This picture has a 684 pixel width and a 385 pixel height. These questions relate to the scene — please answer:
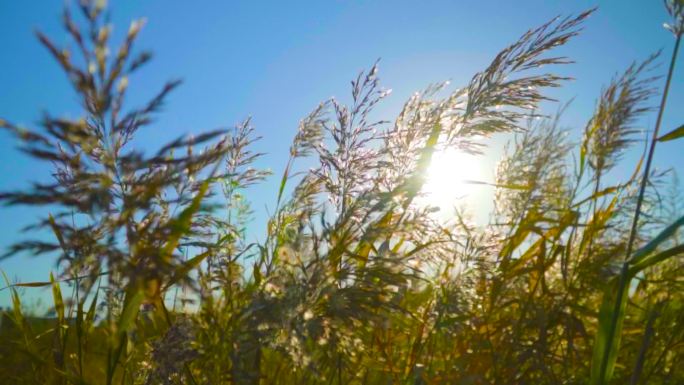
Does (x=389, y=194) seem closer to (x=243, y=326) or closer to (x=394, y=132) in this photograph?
(x=243, y=326)

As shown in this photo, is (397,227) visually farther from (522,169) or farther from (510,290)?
(522,169)

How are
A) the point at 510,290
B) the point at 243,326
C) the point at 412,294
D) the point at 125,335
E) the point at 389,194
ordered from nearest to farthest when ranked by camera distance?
the point at 243,326 → the point at 389,194 → the point at 125,335 → the point at 510,290 → the point at 412,294

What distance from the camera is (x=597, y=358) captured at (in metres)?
1.70

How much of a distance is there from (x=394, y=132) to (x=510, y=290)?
0.88 meters

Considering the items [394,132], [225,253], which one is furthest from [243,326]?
[394,132]

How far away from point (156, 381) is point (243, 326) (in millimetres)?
367

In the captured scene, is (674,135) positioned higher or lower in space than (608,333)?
higher

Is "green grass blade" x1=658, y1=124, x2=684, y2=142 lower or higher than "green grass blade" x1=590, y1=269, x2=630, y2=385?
higher

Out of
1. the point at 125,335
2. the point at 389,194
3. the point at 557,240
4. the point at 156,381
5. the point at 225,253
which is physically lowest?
the point at 156,381

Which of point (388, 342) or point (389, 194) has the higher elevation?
point (389, 194)

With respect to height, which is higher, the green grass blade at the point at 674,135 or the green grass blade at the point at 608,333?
the green grass blade at the point at 674,135

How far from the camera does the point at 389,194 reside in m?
1.57

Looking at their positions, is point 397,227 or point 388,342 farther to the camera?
point 388,342

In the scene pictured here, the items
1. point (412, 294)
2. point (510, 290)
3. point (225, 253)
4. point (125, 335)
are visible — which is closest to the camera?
point (125, 335)
